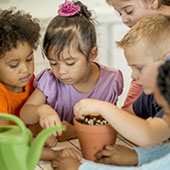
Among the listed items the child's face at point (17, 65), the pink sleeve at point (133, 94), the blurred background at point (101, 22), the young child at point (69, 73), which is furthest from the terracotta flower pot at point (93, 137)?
the blurred background at point (101, 22)

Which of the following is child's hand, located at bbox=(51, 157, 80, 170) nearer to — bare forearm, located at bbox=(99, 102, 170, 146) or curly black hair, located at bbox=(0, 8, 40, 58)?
bare forearm, located at bbox=(99, 102, 170, 146)

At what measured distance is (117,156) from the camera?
0.93m

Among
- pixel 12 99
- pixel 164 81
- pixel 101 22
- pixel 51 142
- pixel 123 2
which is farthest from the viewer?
pixel 101 22

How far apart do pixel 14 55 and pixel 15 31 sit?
10cm

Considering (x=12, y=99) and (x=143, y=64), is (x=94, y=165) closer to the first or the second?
(x=143, y=64)

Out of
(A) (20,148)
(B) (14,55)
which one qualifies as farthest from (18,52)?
(A) (20,148)

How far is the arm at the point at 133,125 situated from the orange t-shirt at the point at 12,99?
1.52 feet

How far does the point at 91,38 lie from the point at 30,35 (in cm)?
24

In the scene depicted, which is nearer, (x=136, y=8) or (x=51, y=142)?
(x=51, y=142)

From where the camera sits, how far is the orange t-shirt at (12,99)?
127cm

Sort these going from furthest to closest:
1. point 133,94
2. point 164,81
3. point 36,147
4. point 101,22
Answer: point 101,22 < point 133,94 < point 36,147 < point 164,81

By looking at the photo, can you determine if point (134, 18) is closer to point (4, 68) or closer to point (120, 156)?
point (4, 68)

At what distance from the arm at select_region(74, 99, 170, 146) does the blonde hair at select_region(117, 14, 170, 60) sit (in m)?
0.20

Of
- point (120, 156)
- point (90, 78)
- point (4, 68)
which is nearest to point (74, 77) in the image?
point (90, 78)
